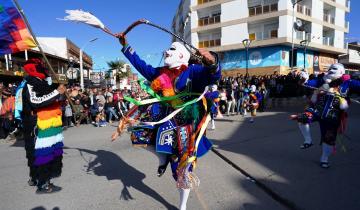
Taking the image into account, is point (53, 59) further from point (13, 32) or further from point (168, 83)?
point (168, 83)

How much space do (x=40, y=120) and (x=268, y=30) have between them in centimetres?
2761

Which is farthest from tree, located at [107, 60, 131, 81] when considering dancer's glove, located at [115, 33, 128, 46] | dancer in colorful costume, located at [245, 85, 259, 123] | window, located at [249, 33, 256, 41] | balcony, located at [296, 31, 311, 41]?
dancer's glove, located at [115, 33, 128, 46]

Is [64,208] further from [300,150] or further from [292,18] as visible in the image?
[292,18]

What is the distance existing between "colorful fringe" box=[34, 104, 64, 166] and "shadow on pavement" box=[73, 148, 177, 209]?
38.9 inches

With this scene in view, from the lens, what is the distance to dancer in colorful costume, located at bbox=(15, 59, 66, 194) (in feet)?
13.7

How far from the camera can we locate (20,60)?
2306 centimetres

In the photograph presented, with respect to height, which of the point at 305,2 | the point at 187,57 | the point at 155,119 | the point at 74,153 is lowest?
the point at 74,153

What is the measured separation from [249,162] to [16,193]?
3.73 meters

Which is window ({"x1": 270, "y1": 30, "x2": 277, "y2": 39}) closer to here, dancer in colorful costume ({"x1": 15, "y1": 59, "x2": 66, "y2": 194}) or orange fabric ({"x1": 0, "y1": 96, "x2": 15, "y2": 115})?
orange fabric ({"x1": 0, "y1": 96, "x2": 15, "y2": 115})

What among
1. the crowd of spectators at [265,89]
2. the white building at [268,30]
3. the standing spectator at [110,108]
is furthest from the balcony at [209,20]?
the standing spectator at [110,108]

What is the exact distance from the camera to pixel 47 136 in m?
4.30

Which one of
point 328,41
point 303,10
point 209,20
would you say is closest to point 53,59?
point 209,20

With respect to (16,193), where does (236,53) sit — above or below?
above

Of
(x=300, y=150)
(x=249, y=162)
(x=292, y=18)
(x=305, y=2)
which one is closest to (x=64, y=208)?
(x=249, y=162)
